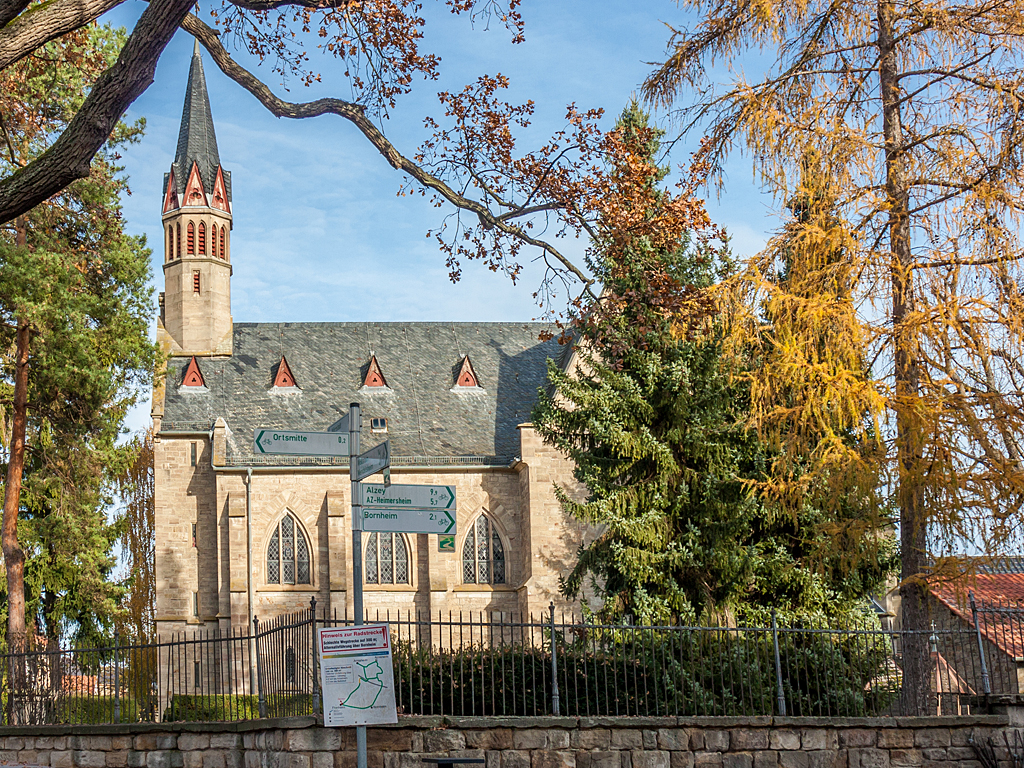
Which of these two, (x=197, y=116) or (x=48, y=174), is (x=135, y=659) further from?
(x=197, y=116)

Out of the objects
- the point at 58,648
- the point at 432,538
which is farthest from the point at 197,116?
the point at 58,648

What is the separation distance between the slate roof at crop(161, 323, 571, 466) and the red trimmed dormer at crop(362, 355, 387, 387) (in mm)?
234

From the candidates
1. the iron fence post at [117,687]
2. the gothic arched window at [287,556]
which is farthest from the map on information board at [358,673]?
the gothic arched window at [287,556]

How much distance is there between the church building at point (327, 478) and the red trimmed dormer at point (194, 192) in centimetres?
340

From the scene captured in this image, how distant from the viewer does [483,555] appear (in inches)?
1225

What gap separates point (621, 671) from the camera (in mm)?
11344

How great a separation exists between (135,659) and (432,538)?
62.3 feet

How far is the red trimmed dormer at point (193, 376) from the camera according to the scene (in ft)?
108

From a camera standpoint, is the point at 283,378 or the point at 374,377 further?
the point at 374,377

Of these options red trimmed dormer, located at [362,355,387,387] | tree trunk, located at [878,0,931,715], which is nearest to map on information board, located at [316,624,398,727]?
tree trunk, located at [878,0,931,715]

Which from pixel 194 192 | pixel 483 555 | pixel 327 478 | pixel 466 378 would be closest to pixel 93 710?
pixel 327 478

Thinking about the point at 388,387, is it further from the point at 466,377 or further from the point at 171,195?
the point at 171,195

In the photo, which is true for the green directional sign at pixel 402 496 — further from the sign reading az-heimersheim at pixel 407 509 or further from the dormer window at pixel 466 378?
the dormer window at pixel 466 378

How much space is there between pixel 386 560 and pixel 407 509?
23.8m
